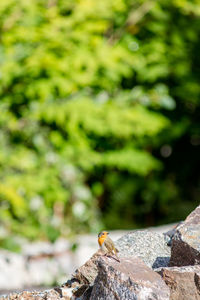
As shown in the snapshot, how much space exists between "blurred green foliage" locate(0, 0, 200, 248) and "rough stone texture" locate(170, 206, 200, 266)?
76.6 inches

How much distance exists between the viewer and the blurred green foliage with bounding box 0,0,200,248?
4.43m

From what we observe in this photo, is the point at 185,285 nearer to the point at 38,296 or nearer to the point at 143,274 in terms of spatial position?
the point at 143,274

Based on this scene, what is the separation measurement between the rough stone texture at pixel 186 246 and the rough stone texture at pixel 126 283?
22 cm

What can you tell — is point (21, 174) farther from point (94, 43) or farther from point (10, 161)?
point (94, 43)

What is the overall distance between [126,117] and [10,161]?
1.21m

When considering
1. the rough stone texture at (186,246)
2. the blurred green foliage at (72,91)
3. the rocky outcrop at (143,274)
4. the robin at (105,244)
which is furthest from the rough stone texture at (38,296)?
the blurred green foliage at (72,91)

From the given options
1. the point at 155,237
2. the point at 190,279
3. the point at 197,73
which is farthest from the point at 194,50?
the point at 190,279

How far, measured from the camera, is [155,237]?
2158 mm

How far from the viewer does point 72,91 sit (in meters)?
4.77

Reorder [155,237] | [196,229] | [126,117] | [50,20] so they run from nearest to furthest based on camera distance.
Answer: [196,229] → [155,237] → [50,20] → [126,117]

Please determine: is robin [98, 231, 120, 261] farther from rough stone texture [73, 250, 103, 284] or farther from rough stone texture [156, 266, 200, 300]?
rough stone texture [156, 266, 200, 300]

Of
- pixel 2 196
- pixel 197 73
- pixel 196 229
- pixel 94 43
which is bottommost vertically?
pixel 196 229

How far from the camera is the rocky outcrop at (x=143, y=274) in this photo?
1535mm

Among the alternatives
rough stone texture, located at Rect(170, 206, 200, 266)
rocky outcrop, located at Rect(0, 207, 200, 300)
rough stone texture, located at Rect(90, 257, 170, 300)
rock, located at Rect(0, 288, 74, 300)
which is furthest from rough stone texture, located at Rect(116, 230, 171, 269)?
rough stone texture, located at Rect(90, 257, 170, 300)
